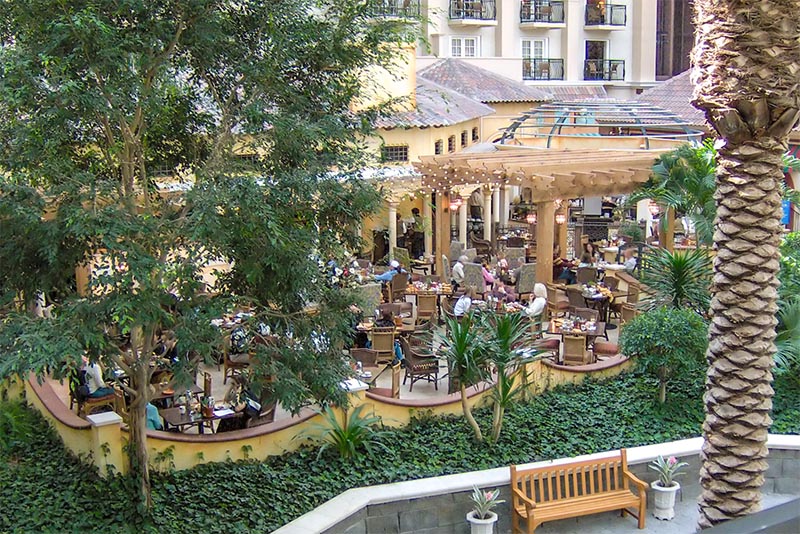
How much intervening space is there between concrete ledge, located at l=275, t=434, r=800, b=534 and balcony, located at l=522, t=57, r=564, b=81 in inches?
1303

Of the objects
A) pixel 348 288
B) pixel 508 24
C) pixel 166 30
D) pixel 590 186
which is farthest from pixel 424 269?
Answer: pixel 508 24

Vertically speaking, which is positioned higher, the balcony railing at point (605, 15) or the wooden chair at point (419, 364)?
the balcony railing at point (605, 15)

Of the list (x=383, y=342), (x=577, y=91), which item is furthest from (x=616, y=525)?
(x=577, y=91)

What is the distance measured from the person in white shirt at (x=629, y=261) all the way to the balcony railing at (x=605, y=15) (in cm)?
2349

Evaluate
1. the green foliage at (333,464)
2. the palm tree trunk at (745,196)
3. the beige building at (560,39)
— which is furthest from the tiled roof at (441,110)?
the palm tree trunk at (745,196)

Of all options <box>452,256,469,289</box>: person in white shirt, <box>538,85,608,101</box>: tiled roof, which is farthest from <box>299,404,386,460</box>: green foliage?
<box>538,85,608,101</box>: tiled roof

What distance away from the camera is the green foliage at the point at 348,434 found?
37.9 ft

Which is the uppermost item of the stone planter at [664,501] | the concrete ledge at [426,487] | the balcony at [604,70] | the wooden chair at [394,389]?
the balcony at [604,70]

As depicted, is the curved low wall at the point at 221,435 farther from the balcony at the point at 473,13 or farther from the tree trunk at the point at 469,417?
the balcony at the point at 473,13

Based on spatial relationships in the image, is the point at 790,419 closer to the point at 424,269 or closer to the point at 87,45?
the point at 87,45

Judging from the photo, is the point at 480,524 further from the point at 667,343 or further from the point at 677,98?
the point at 677,98

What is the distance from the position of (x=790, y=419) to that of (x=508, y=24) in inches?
1252

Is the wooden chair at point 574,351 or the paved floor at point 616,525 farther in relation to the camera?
the wooden chair at point 574,351

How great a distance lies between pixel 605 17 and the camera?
146 ft
